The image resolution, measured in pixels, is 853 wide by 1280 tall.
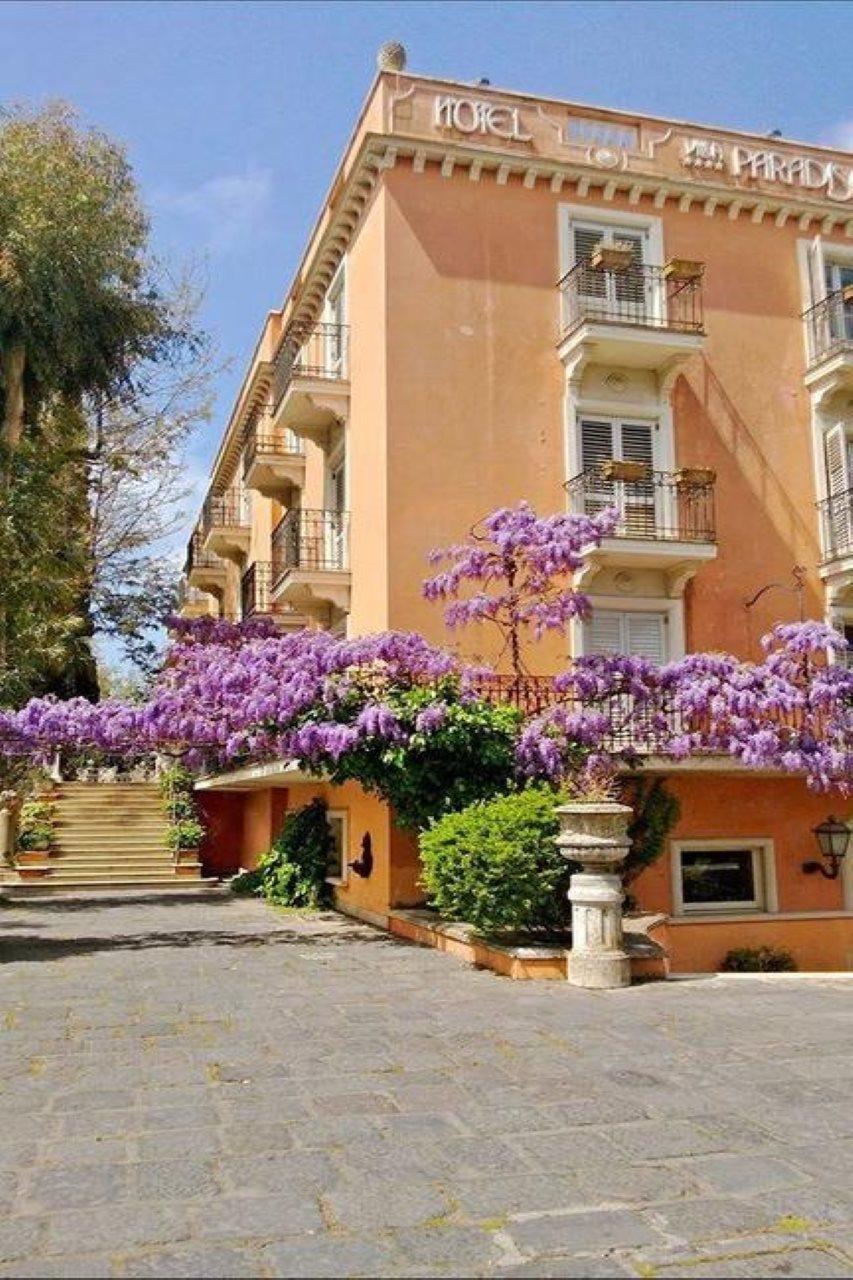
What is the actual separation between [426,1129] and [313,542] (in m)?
13.6

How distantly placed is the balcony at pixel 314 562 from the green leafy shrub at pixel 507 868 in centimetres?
662

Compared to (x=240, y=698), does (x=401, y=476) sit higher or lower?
higher

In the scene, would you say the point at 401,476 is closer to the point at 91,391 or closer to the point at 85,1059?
the point at 85,1059

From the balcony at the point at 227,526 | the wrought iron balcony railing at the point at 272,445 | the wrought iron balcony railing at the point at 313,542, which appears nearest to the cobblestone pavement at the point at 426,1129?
the wrought iron balcony railing at the point at 313,542

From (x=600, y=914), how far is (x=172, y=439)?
23483mm

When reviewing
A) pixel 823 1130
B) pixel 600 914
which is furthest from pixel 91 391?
pixel 823 1130

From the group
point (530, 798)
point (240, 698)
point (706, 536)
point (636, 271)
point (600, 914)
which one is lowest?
point (600, 914)

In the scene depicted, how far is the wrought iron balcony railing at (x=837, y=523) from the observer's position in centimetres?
1691

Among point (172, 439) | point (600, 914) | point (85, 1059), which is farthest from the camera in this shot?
point (172, 439)

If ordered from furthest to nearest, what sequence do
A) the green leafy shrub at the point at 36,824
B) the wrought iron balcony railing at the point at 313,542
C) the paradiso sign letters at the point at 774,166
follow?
the green leafy shrub at the point at 36,824 → the paradiso sign letters at the point at 774,166 → the wrought iron balcony railing at the point at 313,542

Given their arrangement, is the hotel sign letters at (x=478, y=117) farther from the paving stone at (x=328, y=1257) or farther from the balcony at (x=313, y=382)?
the paving stone at (x=328, y=1257)

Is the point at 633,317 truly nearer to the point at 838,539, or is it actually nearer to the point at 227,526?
the point at 838,539

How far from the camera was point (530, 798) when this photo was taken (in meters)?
10.6

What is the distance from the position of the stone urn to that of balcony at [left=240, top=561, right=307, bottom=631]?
9.54 metres
